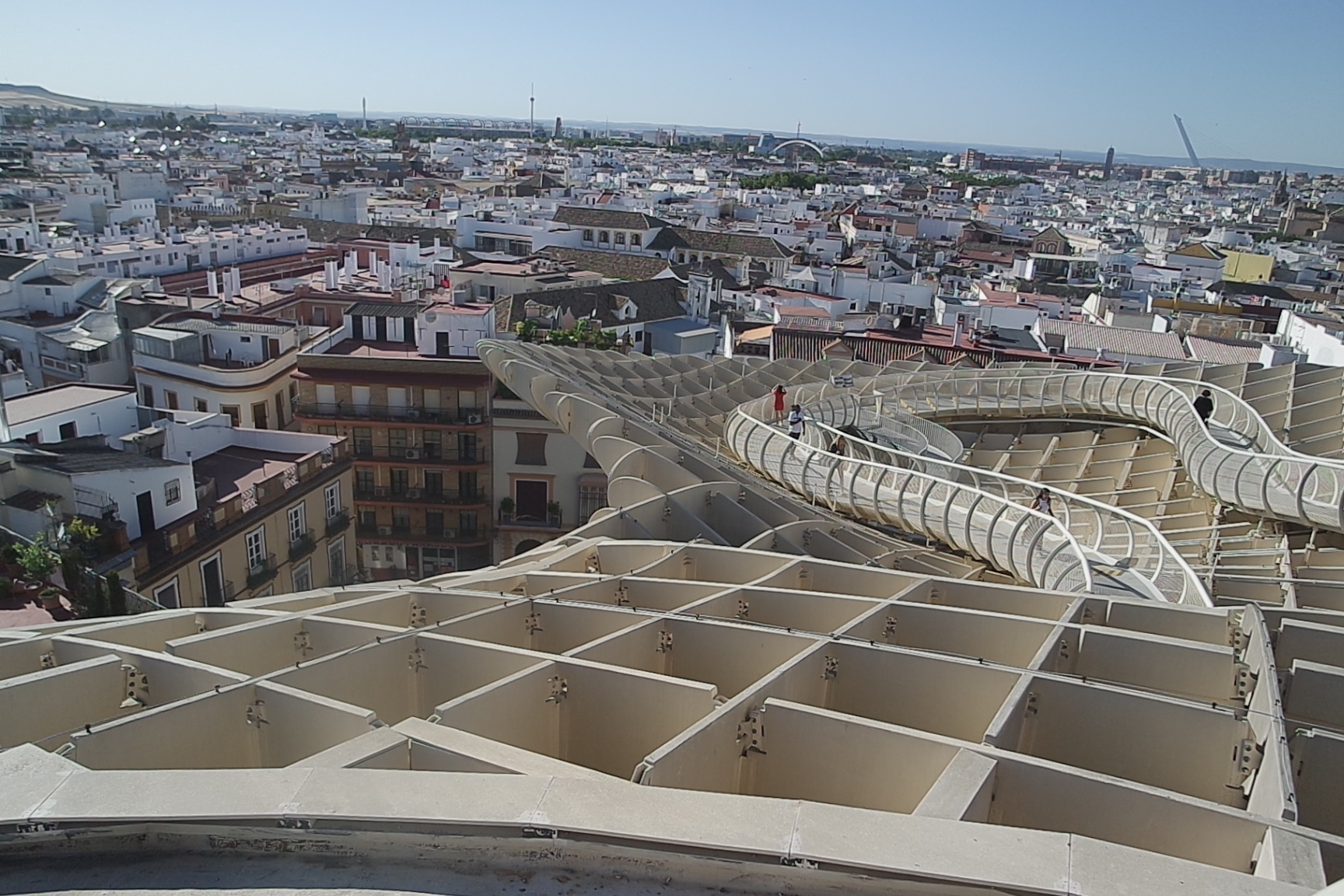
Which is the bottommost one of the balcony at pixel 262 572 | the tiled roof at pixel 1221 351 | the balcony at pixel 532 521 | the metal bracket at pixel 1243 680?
the balcony at pixel 532 521

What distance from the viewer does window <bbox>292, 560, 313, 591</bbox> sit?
34.5 metres

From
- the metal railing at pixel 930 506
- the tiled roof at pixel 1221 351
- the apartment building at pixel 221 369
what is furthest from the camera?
the tiled roof at pixel 1221 351

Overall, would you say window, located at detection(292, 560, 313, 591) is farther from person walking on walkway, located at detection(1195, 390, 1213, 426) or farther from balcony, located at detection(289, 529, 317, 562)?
person walking on walkway, located at detection(1195, 390, 1213, 426)

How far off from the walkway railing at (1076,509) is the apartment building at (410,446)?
2111 centimetres

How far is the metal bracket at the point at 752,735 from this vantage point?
10734 mm

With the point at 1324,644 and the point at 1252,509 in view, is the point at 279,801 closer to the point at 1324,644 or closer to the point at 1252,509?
the point at 1324,644

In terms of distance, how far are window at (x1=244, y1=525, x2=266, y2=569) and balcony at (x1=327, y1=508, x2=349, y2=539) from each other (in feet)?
13.4

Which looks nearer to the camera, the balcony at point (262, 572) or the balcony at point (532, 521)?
the balcony at point (262, 572)

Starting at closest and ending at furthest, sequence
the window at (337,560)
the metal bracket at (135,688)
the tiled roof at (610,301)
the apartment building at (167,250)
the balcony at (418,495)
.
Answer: the metal bracket at (135,688), the window at (337,560), the balcony at (418,495), the tiled roof at (610,301), the apartment building at (167,250)

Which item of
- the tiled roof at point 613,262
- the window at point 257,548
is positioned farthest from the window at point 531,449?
the tiled roof at point 613,262

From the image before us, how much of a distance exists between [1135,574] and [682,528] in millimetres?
8670

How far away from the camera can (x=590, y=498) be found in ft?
147

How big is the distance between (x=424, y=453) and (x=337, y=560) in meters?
8.34

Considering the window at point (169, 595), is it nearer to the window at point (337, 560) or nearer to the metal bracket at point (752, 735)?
the window at point (337, 560)
